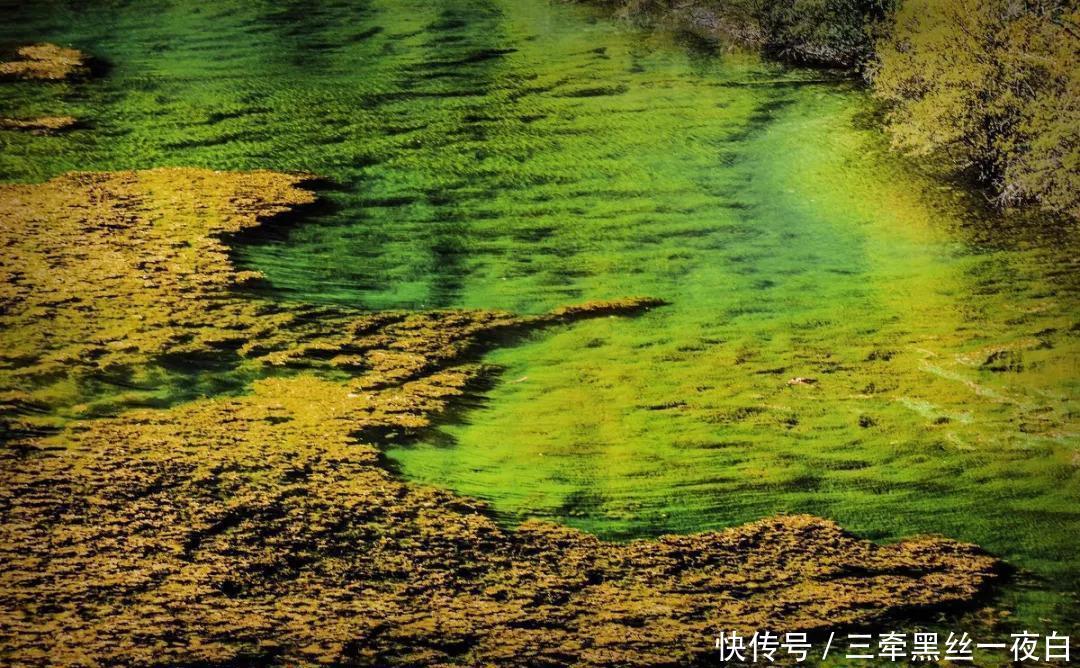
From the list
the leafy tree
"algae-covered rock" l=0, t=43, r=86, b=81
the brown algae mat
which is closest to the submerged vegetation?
the leafy tree

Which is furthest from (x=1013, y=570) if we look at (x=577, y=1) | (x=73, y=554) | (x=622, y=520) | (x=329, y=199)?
(x=577, y=1)

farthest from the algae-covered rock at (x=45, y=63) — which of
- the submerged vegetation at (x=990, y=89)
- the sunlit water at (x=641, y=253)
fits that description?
the submerged vegetation at (x=990, y=89)

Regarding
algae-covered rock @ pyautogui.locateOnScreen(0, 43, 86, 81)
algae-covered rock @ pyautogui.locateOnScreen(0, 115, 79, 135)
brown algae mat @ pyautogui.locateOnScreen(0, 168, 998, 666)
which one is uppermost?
algae-covered rock @ pyautogui.locateOnScreen(0, 43, 86, 81)

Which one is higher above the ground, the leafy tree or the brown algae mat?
the leafy tree

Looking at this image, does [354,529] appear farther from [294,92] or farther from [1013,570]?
[294,92]

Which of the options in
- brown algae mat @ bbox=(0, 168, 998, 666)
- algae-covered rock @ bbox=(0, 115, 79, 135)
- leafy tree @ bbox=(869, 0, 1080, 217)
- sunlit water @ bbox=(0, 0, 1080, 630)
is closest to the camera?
brown algae mat @ bbox=(0, 168, 998, 666)

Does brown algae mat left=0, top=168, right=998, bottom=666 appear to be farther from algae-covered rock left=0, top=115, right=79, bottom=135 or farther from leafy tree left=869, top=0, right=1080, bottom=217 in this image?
leafy tree left=869, top=0, right=1080, bottom=217

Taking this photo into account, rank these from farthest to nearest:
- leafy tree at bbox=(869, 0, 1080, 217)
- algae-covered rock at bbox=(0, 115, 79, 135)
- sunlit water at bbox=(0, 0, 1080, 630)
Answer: algae-covered rock at bbox=(0, 115, 79, 135) < leafy tree at bbox=(869, 0, 1080, 217) < sunlit water at bbox=(0, 0, 1080, 630)
